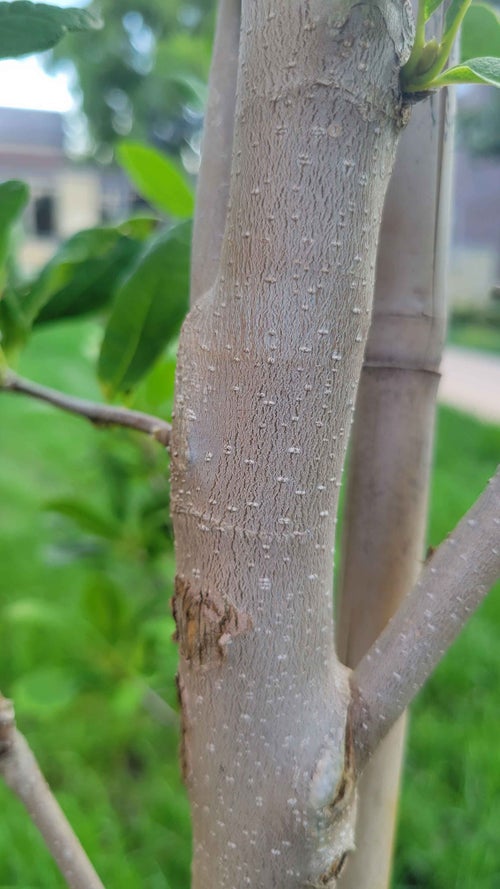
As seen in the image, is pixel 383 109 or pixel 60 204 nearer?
pixel 383 109

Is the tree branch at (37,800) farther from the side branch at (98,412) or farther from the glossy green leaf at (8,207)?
the glossy green leaf at (8,207)

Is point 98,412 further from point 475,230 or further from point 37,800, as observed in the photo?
point 475,230

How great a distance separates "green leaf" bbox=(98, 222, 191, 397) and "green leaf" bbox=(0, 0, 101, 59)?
18 cm

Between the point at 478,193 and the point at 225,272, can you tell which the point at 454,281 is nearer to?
the point at 478,193

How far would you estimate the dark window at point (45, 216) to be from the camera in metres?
13.8

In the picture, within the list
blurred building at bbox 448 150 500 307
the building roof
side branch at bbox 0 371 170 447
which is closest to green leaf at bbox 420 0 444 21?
side branch at bbox 0 371 170 447

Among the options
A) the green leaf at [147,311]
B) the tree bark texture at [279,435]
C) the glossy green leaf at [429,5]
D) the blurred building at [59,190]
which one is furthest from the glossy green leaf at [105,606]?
the blurred building at [59,190]

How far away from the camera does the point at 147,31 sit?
448 inches

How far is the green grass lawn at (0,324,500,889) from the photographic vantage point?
3.81 ft

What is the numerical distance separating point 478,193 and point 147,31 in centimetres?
589

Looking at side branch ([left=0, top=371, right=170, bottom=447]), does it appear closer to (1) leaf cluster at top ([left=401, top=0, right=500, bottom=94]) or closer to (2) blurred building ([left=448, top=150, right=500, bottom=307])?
(1) leaf cluster at top ([left=401, top=0, right=500, bottom=94])

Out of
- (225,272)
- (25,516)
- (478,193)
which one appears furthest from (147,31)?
(225,272)

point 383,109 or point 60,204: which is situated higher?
point 60,204

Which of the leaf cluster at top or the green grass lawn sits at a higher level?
the leaf cluster at top
